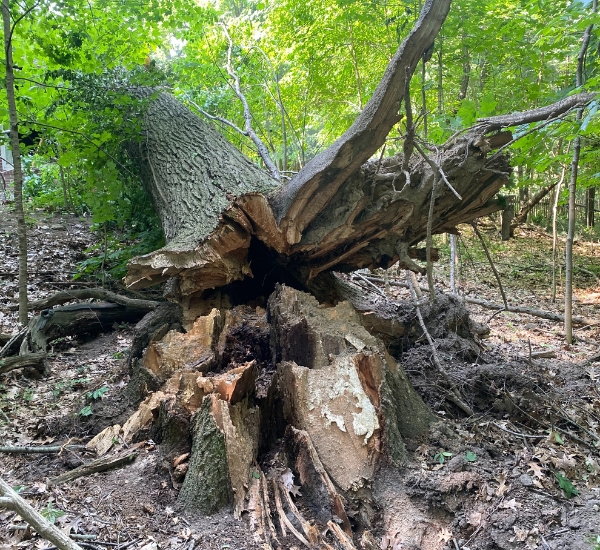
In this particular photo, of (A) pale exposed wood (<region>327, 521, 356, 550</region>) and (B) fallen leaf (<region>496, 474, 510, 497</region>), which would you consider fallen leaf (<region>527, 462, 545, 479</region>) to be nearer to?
(B) fallen leaf (<region>496, 474, 510, 497</region>)

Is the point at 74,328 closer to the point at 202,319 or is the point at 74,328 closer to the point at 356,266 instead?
the point at 202,319

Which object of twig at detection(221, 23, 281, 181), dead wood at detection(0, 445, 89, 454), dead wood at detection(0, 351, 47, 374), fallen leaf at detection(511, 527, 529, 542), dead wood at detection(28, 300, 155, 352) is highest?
twig at detection(221, 23, 281, 181)

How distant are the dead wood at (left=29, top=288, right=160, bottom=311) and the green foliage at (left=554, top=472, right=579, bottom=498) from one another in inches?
167

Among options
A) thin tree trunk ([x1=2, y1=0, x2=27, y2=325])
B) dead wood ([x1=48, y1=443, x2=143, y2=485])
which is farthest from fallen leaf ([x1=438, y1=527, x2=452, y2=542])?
thin tree trunk ([x1=2, y1=0, x2=27, y2=325])

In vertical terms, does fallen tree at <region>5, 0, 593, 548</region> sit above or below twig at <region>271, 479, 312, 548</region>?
above

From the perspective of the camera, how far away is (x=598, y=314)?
652cm

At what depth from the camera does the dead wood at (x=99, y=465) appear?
7.39 ft

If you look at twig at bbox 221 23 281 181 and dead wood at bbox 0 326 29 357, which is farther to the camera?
twig at bbox 221 23 281 181

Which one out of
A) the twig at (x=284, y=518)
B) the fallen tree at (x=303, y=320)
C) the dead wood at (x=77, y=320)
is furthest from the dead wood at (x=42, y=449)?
the dead wood at (x=77, y=320)

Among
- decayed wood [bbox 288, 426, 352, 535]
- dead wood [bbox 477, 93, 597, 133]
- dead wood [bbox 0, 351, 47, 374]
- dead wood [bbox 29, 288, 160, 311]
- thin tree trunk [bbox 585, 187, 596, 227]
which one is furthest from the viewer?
thin tree trunk [bbox 585, 187, 596, 227]

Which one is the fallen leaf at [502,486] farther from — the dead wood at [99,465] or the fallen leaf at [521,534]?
the dead wood at [99,465]

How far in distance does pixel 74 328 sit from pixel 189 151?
247 centimetres

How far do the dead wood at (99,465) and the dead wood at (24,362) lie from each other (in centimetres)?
197

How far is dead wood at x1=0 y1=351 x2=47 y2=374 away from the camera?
Answer: 147 inches
